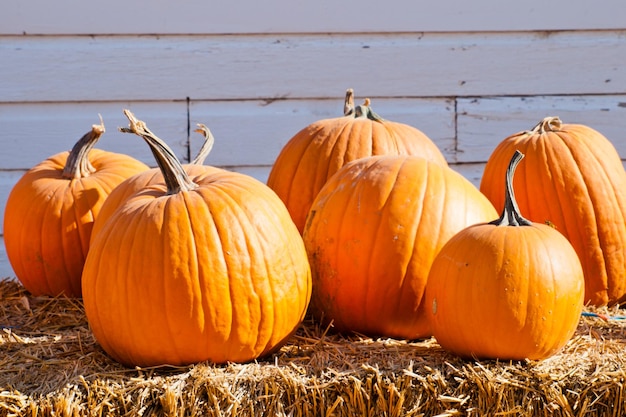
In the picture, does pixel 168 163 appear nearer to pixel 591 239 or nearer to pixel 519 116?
pixel 591 239

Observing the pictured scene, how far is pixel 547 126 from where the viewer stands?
2330mm

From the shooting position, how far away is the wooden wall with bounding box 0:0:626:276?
3250mm

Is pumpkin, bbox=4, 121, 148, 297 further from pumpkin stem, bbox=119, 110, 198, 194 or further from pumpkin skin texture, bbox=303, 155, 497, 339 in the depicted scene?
pumpkin skin texture, bbox=303, 155, 497, 339

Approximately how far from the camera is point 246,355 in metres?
1.67

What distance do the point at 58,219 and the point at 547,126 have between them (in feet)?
4.79

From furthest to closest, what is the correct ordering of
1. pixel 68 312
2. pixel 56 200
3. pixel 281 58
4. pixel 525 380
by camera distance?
pixel 281 58 < pixel 56 200 < pixel 68 312 < pixel 525 380

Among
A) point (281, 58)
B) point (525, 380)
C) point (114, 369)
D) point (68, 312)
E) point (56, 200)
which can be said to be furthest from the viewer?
point (281, 58)

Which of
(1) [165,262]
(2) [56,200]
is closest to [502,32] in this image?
(2) [56,200]

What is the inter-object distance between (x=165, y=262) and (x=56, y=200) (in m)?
0.84

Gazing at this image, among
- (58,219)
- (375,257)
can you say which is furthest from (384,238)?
(58,219)

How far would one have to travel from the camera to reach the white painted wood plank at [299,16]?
10.6ft

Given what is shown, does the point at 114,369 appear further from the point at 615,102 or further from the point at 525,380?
the point at 615,102

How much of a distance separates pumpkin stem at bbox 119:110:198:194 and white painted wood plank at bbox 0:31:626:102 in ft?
5.31

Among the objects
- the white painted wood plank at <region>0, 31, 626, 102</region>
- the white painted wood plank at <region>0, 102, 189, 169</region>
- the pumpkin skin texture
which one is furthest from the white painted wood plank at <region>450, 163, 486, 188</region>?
the pumpkin skin texture
